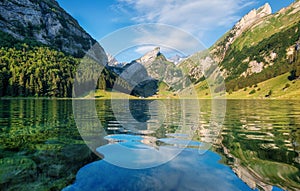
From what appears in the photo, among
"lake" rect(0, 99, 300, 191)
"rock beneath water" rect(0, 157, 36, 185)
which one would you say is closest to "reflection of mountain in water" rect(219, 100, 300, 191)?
"lake" rect(0, 99, 300, 191)

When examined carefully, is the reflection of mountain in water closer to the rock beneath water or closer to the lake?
the lake

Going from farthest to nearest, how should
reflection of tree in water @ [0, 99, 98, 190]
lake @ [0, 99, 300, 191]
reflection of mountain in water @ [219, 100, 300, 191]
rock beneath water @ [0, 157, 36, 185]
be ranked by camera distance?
reflection of mountain in water @ [219, 100, 300, 191], rock beneath water @ [0, 157, 36, 185], lake @ [0, 99, 300, 191], reflection of tree in water @ [0, 99, 98, 190]

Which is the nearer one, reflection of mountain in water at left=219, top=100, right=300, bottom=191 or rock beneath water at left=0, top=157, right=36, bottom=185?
rock beneath water at left=0, top=157, right=36, bottom=185

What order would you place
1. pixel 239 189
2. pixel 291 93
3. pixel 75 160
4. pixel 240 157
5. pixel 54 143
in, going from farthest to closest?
pixel 291 93 → pixel 54 143 → pixel 240 157 → pixel 75 160 → pixel 239 189

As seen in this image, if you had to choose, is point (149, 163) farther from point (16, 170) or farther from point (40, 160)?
point (16, 170)

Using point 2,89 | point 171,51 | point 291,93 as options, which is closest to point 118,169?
point 171,51

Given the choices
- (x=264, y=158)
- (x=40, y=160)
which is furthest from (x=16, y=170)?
(x=264, y=158)

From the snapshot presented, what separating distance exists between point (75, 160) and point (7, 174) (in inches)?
157

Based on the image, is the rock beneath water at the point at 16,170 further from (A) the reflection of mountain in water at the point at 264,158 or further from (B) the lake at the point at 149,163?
(A) the reflection of mountain in water at the point at 264,158

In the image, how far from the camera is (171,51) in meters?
37.4

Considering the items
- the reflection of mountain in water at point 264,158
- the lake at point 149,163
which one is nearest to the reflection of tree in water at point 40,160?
the lake at point 149,163

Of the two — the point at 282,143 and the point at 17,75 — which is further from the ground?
the point at 17,75

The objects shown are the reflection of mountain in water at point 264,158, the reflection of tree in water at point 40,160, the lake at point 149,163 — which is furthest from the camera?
the reflection of mountain in water at point 264,158

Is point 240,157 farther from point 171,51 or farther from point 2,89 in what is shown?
point 2,89
